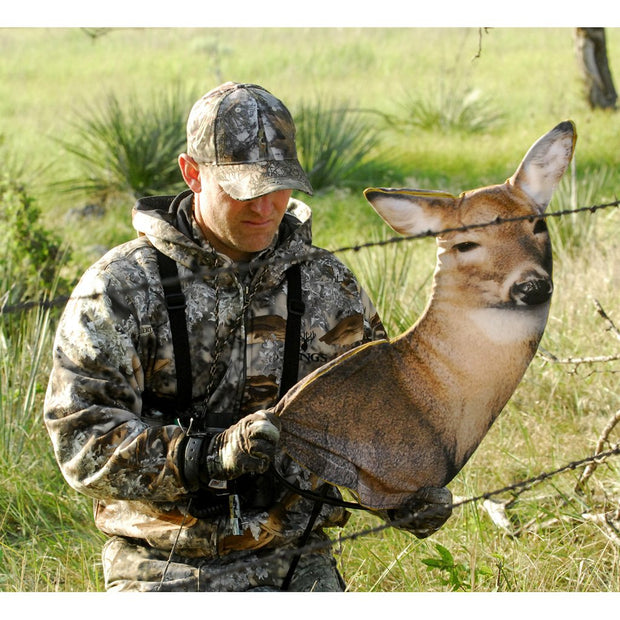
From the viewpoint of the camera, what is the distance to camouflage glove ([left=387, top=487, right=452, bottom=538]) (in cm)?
270

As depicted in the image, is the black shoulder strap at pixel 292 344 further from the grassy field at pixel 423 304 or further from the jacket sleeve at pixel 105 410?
the grassy field at pixel 423 304

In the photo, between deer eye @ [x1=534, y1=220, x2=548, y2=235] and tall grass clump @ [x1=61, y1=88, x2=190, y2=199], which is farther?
tall grass clump @ [x1=61, y1=88, x2=190, y2=199]

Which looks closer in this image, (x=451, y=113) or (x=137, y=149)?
(x=137, y=149)

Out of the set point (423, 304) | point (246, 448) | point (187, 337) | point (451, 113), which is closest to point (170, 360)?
point (187, 337)

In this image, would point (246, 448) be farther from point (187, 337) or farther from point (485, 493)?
point (485, 493)

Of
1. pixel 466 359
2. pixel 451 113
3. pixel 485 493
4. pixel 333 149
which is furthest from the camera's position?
pixel 451 113

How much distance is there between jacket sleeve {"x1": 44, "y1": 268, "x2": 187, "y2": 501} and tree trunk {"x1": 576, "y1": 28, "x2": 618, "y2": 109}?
30.4ft

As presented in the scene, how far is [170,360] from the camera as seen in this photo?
2.92 m

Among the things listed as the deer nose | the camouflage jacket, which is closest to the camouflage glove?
the camouflage jacket

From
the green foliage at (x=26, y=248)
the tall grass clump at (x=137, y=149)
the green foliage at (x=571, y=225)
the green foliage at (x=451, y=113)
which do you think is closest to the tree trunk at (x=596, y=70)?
the green foliage at (x=451, y=113)

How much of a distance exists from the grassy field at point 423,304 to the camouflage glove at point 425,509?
22 cm

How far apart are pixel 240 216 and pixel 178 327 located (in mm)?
380

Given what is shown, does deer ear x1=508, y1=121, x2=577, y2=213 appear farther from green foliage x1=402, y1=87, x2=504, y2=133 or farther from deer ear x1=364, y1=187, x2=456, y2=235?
green foliage x1=402, y1=87, x2=504, y2=133

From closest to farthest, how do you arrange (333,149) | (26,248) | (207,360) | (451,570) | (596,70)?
(207,360) → (451,570) → (26,248) → (333,149) → (596,70)
